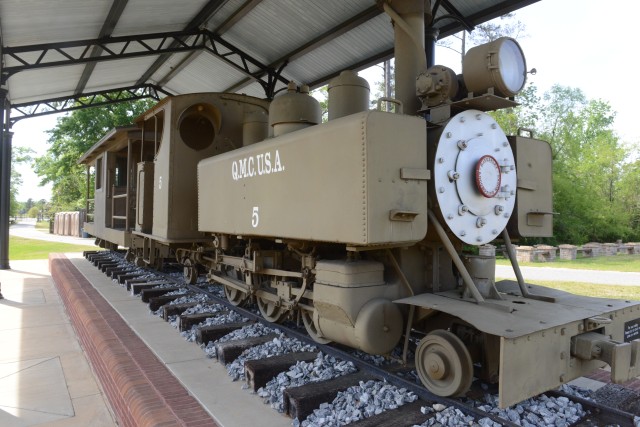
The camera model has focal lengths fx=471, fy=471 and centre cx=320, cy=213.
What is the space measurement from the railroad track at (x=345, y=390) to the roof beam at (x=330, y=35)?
6.80 meters

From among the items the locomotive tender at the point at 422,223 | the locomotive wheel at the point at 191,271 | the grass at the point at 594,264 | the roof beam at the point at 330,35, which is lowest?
the grass at the point at 594,264

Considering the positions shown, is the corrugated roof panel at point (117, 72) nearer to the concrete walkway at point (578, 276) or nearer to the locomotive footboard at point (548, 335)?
the concrete walkway at point (578, 276)

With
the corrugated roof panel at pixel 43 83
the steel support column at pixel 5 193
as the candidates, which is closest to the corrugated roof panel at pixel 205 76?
the corrugated roof panel at pixel 43 83

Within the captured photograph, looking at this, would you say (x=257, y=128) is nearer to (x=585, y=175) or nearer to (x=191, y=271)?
(x=191, y=271)

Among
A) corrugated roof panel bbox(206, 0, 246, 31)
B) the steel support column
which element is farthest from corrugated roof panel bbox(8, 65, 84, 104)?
corrugated roof panel bbox(206, 0, 246, 31)

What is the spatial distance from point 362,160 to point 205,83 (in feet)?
49.4

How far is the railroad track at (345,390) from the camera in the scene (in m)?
2.98

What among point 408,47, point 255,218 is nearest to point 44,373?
point 255,218

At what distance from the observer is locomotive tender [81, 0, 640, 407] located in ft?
10.2

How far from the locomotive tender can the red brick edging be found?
1.28 meters

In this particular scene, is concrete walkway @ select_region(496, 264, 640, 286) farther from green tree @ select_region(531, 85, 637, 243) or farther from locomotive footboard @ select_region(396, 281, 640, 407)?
green tree @ select_region(531, 85, 637, 243)

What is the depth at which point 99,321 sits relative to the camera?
5602 millimetres

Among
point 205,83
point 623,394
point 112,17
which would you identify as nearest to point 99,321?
point 623,394

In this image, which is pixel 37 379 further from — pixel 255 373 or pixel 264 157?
pixel 264 157
